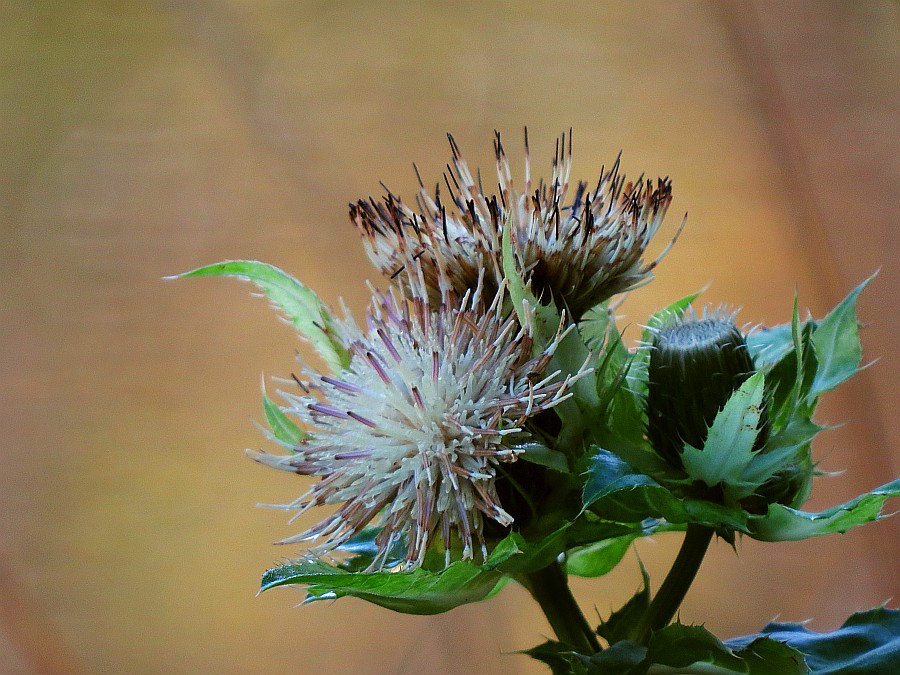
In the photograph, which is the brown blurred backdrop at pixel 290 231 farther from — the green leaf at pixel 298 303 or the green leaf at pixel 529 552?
the green leaf at pixel 529 552

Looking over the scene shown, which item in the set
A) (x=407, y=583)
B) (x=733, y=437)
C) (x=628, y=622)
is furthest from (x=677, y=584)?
(x=407, y=583)

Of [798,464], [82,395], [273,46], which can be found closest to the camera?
[798,464]

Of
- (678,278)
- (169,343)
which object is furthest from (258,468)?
(678,278)

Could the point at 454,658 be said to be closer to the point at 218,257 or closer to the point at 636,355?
the point at 218,257

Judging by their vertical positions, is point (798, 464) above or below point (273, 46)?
below

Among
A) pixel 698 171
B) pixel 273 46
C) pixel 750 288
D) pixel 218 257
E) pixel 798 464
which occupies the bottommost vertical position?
pixel 798 464

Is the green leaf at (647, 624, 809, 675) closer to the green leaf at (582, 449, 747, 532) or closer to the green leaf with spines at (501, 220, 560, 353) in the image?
the green leaf at (582, 449, 747, 532)

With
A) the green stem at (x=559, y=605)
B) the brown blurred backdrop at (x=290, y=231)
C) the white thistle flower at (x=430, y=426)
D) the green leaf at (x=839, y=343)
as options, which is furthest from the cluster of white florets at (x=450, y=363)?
the brown blurred backdrop at (x=290, y=231)
